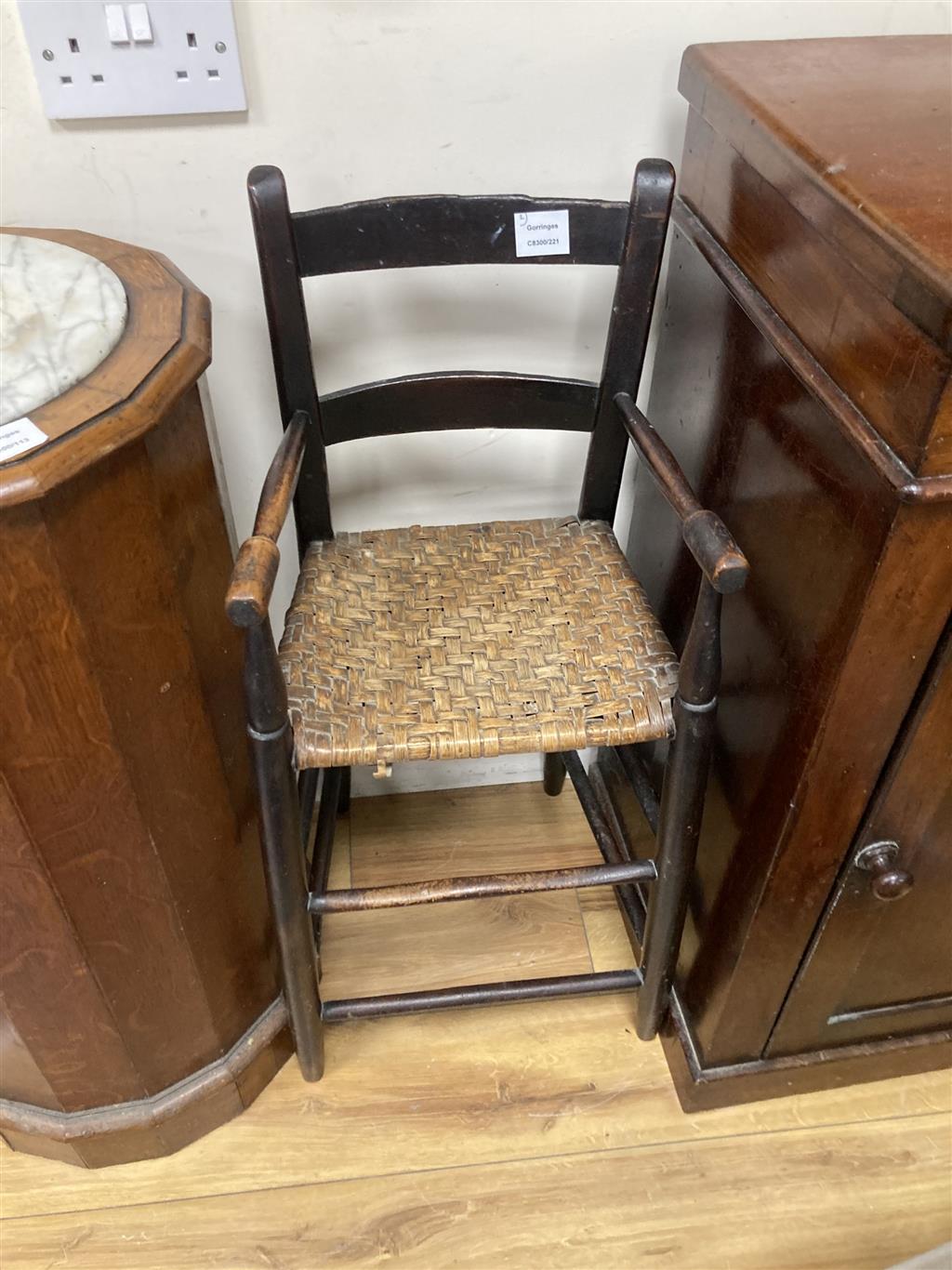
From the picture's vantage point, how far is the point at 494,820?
4.69 ft

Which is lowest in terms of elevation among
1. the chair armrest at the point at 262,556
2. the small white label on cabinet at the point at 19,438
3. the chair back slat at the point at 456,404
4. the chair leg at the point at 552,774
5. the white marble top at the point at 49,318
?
the chair leg at the point at 552,774

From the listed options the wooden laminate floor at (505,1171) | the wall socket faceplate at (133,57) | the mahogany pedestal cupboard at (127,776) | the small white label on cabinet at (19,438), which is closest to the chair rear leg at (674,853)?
the wooden laminate floor at (505,1171)

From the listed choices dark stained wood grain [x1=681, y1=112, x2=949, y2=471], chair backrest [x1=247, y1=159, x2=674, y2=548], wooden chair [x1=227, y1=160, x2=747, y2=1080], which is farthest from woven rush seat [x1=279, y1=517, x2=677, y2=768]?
dark stained wood grain [x1=681, y1=112, x2=949, y2=471]

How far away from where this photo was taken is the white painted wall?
87 cm

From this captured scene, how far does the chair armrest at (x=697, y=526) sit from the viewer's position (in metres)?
0.72

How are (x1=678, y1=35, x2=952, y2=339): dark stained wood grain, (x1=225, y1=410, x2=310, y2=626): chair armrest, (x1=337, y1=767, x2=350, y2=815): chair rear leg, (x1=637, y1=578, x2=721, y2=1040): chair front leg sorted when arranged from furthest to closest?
(x1=337, y1=767, x2=350, y2=815): chair rear leg
(x1=637, y1=578, x2=721, y2=1040): chair front leg
(x1=225, y1=410, x2=310, y2=626): chair armrest
(x1=678, y1=35, x2=952, y2=339): dark stained wood grain

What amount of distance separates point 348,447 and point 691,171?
17.9 inches

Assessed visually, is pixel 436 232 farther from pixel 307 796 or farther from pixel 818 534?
pixel 307 796

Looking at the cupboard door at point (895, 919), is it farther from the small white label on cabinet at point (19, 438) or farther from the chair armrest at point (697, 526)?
the small white label on cabinet at point (19, 438)

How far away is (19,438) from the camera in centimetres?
61

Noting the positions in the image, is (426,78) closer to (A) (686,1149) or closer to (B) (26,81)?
(B) (26,81)

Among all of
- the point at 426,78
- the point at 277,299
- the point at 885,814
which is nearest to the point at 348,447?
the point at 277,299

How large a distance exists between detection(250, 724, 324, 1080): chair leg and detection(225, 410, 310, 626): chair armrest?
14 cm

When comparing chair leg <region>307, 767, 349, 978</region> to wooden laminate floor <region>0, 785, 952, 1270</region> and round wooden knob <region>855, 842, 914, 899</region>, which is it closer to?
wooden laminate floor <region>0, 785, 952, 1270</region>
